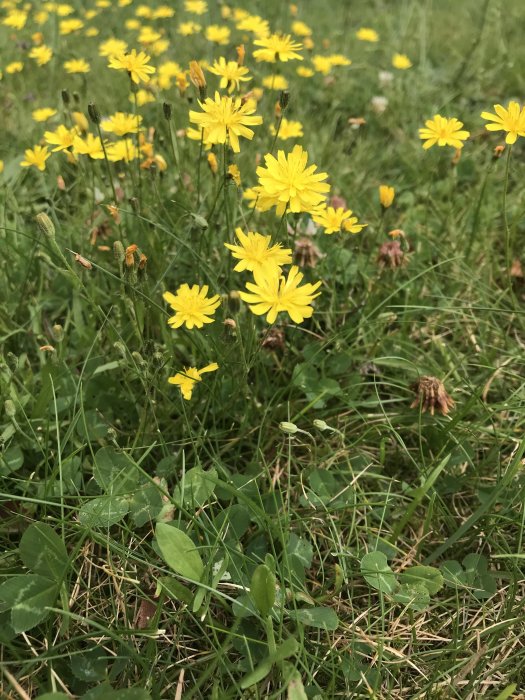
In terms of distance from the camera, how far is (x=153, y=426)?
5.38ft

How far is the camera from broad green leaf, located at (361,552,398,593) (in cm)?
129

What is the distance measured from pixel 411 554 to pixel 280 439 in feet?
1.63

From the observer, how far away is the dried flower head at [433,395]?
1627 millimetres

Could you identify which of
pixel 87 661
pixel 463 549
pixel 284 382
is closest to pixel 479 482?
pixel 463 549

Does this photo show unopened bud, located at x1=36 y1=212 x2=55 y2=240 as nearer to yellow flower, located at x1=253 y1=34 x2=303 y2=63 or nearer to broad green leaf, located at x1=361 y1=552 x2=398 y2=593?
yellow flower, located at x1=253 y1=34 x2=303 y2=63

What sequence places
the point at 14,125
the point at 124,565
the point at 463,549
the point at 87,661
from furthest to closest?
1. the point at 14,125
2. the point at 463,549
3. the point at 124,565
4. the point at 87,661

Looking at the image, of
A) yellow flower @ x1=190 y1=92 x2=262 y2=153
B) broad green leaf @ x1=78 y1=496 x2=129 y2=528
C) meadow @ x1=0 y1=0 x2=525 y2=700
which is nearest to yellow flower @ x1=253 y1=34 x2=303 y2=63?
meadow @ x1=0 y1=0 x2=525 y2=700

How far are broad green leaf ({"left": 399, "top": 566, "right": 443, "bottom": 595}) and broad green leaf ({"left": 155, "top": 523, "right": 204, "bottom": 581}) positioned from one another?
0.49m

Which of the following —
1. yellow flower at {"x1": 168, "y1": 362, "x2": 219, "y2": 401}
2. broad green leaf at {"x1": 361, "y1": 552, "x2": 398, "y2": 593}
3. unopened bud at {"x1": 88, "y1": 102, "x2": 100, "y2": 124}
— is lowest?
broad green leaf at {"x1": 361, "y1": 552, "x2": 398, "y2": 593}

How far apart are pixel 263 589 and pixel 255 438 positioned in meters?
0.58

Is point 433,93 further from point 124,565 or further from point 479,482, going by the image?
point 124,565

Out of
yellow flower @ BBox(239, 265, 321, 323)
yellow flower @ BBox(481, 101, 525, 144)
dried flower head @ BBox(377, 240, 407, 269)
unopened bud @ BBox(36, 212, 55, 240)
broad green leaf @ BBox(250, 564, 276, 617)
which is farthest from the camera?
dried flower head @ BBox(377, 240, 407, 269)

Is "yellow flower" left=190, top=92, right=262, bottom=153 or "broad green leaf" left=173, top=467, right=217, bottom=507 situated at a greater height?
"yellow flower" left=190, top=92, right=262, bottom=153

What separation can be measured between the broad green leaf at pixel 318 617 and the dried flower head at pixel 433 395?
67 cm
